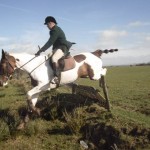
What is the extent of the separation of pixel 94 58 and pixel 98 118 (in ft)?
9.33

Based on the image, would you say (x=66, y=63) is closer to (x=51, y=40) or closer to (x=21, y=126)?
(x=51, y=40)

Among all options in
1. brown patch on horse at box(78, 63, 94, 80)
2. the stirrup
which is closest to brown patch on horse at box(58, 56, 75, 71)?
the stirrup

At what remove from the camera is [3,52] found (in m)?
11.1

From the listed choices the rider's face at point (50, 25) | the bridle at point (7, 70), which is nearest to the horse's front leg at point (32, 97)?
the bridle at point (7, 70)

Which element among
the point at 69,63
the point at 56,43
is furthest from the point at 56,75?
the point at 56,43

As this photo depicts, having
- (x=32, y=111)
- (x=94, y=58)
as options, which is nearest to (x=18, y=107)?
(x=32, y=111)

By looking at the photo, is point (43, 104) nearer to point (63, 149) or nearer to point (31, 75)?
point (31, 75)

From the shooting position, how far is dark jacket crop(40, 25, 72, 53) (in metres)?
11.1

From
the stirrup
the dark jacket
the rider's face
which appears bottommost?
the stirrup

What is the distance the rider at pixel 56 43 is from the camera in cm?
1105

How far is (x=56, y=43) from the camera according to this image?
38.2ft

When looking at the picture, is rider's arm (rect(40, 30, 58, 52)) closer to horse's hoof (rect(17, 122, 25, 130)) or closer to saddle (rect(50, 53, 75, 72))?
saddle (rect(50, 53, 75, 72))

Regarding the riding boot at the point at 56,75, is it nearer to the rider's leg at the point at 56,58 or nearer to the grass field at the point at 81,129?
the rider's leg at the point at 56,58

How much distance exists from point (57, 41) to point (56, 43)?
0.34ft
